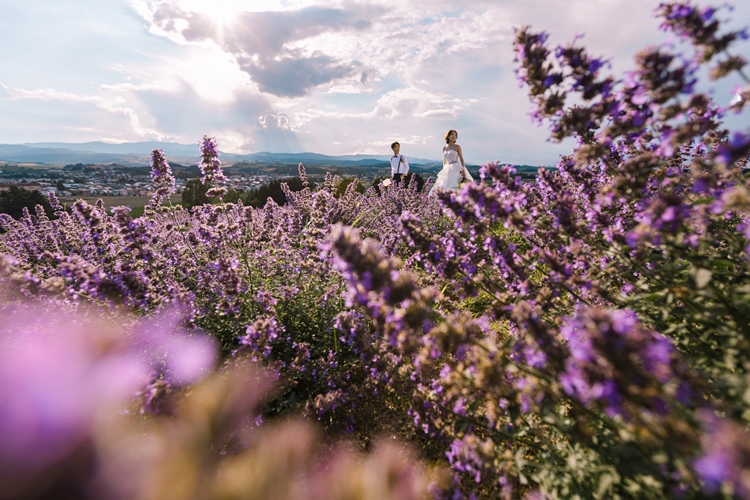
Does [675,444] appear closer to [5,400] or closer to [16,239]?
[5,400]

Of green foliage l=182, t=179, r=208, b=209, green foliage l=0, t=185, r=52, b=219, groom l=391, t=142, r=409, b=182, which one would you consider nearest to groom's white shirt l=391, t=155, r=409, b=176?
groom l=391, t=142, r=409, b=182

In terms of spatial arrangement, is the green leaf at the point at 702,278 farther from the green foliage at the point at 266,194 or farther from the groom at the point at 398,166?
the green foliage at the point at 266,194

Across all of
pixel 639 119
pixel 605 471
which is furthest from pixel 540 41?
pixel 605 471

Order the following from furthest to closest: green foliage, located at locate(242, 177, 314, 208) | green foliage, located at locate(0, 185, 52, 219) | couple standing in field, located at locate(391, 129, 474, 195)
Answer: green foliage, located at locate(242, 177, 314, 208) < green foliage, located at locate(0, 185, 52, 219) < couple standing in field, located at locate(391, 129, 474, 195)

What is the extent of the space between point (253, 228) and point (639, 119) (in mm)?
6569

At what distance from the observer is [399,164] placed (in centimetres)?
1684

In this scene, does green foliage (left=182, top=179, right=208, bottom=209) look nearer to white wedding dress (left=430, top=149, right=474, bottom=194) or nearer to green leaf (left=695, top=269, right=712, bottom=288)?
white wedding dress (left=430, top=149, right=474, bottom=194)

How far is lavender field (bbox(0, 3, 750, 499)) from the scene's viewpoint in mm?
1026

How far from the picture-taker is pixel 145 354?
3.59 metres

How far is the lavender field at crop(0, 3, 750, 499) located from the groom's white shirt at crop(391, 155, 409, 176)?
12093 millimetres

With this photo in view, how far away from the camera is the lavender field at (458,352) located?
1.03 m

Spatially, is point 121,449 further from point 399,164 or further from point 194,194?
point 194,194

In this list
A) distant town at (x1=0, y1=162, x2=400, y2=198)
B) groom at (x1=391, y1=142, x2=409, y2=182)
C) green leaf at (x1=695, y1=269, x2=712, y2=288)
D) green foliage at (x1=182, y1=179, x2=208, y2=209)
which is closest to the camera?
green leaf at (x1=695, y1=269, x2=712, y2=288)

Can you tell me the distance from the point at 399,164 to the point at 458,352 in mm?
14991
